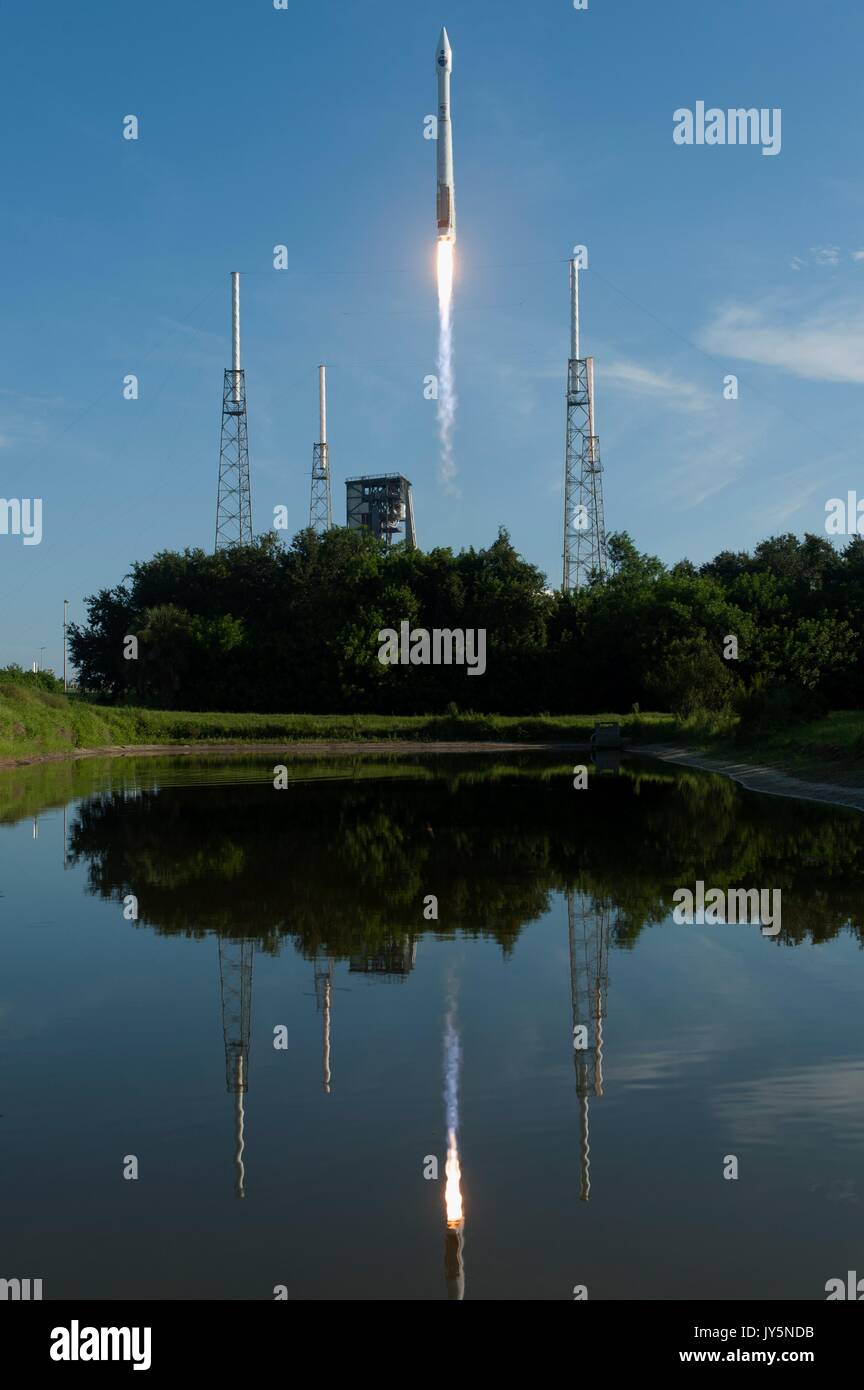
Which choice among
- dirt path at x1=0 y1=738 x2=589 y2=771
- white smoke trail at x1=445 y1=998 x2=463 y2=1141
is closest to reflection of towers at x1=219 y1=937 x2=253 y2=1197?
white smoke trail at x1=445 y1=998 x2=463 y2=1141

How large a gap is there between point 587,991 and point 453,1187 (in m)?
4.63

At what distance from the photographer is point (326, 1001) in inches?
416

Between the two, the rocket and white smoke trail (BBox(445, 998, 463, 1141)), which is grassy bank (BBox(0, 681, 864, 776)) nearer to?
the rocket

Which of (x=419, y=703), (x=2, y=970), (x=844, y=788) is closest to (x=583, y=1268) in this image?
(x=2, y=970)

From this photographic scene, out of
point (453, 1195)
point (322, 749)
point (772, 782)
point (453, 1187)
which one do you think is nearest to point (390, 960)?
point (453, 1187)

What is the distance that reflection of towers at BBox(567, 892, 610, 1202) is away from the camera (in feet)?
25.1

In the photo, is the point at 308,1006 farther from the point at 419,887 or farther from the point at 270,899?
the point at 419,887

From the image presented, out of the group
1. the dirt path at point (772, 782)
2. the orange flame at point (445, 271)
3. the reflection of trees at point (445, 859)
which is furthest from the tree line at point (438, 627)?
the reflection of trees at point (445, 859)

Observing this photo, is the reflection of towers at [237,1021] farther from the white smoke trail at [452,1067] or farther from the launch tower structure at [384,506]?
the launch tower structure at [384,506]

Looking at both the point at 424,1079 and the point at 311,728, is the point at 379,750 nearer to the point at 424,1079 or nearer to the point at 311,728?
the point at 311,728

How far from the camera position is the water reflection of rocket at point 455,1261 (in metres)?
5.41

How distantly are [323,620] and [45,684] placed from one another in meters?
22.6

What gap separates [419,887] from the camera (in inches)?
663

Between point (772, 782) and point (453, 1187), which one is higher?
point (772, 782)
